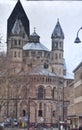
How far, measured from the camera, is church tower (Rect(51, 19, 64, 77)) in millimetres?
129000

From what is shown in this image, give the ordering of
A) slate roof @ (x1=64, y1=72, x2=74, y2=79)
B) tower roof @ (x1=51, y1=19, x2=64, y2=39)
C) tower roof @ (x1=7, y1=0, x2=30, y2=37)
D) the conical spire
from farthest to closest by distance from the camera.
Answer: tower roof @ (x1=7, y1=0, x2=30, y2=37) < slate roof @ (x1=64, y1=72, x2=74, y2=79) < the conical spire < tower roof @ (x1=51, y1=19, x2=64, y2=39)

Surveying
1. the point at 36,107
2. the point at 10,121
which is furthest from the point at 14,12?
the point at 10,121

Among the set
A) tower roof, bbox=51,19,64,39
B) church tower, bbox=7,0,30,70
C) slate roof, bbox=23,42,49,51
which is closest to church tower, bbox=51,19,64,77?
tower roof, bbox=51,19,64,39

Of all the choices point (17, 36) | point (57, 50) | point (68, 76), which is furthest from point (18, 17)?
point (68, 76)

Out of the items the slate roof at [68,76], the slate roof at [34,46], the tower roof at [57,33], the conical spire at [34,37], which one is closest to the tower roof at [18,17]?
the conical spire at [34,37]

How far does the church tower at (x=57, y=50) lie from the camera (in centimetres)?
12900

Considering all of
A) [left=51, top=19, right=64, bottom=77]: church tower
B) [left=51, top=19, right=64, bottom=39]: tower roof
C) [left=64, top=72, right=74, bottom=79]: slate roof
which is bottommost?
[left=64, top=72, right=74, bottom=79]: slate roof

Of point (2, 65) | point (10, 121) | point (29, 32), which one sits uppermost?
point (29, 32)

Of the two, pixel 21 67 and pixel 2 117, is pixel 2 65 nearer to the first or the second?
pixel 2 117

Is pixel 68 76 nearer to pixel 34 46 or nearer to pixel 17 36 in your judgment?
pixel 34 46

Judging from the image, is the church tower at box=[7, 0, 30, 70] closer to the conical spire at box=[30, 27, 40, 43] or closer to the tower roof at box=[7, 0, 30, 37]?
the tower roof at box=[7, 0, 30, 37]

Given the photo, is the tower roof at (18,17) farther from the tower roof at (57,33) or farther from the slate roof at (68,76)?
the slate roof at (68,76)

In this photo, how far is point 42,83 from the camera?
120 meters

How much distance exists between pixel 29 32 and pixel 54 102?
21377 mm
